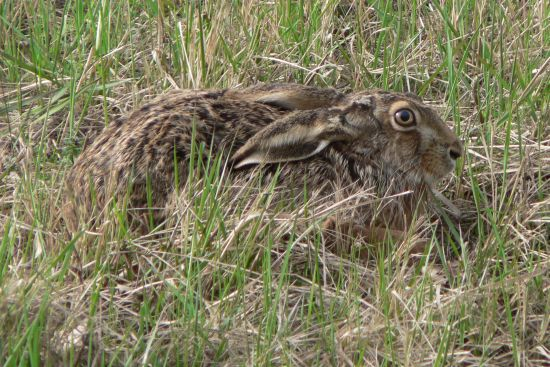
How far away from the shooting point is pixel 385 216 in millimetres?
4613

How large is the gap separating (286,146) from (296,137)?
59 mm

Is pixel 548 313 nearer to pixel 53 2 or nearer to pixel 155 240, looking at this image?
pixel 155 240

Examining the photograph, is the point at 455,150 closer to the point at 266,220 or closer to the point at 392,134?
the point at 392,134

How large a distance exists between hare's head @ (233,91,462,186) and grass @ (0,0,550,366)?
0.19 m

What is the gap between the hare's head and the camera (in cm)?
467

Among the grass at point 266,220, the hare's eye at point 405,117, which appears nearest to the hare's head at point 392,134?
the hare's eye at point 405,117

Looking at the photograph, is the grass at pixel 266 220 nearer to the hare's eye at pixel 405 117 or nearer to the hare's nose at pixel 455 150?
the hare's nose at pixel 455 150

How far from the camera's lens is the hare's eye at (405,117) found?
15.5 ft

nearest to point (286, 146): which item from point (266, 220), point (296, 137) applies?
point (296, 137)

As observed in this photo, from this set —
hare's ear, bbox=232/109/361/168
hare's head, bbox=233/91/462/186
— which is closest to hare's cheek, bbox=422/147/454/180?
hare's head, bbox=233/91/462/186

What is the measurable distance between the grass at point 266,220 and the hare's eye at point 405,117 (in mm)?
340

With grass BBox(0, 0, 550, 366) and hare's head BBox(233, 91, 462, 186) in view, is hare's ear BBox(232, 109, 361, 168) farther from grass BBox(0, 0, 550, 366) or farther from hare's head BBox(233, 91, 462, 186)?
grass BBox(0, 0, 550, 366)

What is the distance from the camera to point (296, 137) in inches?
177

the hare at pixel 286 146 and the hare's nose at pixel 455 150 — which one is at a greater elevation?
the hare at pixel 286 146
